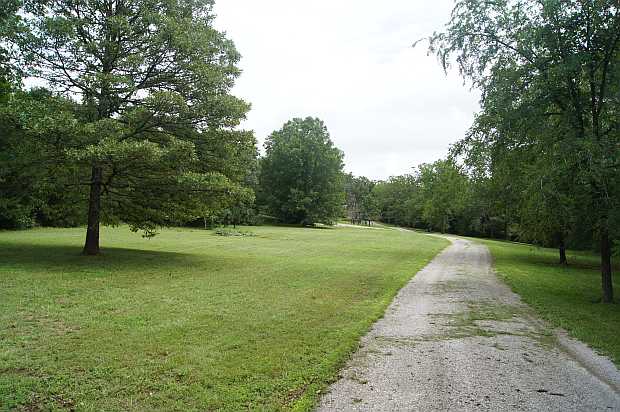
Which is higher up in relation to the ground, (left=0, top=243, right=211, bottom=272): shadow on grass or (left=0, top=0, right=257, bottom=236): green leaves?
(left=0, top=0, right=257, bottom=236): green leaves

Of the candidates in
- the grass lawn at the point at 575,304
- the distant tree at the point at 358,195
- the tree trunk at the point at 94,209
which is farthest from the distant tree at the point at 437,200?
the tree trunk at the point at 94,209

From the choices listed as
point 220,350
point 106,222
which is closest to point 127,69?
point 106,222

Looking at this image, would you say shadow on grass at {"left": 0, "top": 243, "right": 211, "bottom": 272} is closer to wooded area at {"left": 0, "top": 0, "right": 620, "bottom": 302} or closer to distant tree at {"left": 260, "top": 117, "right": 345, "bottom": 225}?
wooded area at {"left": 0, "top": 0, "right": 620, "bottom": 302}

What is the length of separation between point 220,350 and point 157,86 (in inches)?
557

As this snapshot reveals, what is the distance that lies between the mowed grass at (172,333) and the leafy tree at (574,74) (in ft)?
20.5

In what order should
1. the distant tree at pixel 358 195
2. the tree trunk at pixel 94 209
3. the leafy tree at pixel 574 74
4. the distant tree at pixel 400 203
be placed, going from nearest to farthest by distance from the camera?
the leafy tree at pixel 574 74
the tree trunk at pixel 94 209
the distant tree at pixel 400 203
the distant tree at pixel 358 195

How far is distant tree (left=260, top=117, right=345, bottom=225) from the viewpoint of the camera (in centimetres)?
7100

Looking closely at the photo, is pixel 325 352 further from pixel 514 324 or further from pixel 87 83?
pixel 87 83

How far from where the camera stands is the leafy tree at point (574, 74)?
11.5 metres

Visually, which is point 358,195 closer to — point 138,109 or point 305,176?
point 305,176

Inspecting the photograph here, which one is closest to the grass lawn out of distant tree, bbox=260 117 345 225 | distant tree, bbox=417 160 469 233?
distant tree, bbox=417 160 469 233

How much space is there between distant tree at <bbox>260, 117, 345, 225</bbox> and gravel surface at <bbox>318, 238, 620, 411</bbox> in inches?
2357

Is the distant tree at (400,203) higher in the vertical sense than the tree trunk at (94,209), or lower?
higher

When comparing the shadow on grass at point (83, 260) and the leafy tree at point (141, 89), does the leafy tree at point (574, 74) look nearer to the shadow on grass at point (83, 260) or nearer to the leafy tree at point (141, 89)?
the leafy tree at point (141, 89)
